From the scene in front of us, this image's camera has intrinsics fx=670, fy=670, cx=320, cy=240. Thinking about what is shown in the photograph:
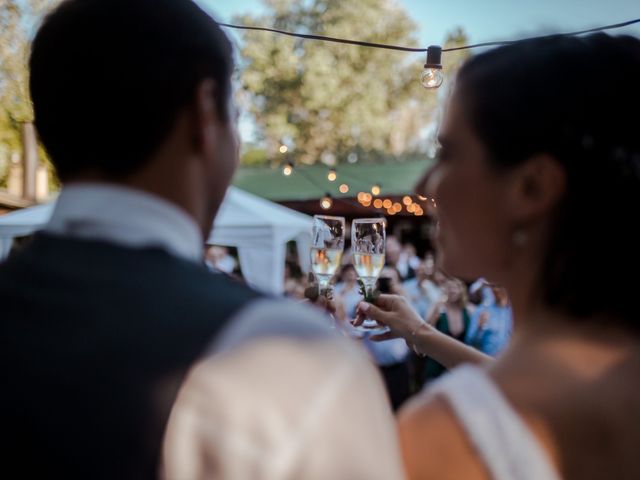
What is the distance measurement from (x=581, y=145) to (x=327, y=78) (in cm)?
2618

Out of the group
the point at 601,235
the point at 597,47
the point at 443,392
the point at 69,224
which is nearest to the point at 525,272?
the point at 601,235

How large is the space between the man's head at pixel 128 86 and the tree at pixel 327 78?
82.8ft

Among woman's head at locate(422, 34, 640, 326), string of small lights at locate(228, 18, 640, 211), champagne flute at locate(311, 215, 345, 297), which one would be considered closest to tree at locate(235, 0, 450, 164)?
string of small lights at locate(228, 18, 640, 211)

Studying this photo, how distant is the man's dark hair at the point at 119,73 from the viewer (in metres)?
0.88

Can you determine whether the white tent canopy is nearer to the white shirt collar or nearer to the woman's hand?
the woman's hand

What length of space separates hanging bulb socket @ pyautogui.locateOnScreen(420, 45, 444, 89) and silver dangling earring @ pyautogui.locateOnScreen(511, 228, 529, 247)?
13.4 feet

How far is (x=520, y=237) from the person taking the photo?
3.53 feet

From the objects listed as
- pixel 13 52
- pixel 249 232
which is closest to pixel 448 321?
pixel 249 232

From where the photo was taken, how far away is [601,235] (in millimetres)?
1053

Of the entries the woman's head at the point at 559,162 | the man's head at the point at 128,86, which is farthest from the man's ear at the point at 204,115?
the woman's head at the point at 559,162

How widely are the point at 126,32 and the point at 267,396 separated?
51 cm

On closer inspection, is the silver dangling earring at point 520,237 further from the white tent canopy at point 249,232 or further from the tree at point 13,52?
the tree at point 13,52

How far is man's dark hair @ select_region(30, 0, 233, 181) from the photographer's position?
880mm

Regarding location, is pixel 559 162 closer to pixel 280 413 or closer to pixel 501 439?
pixel 501 439
